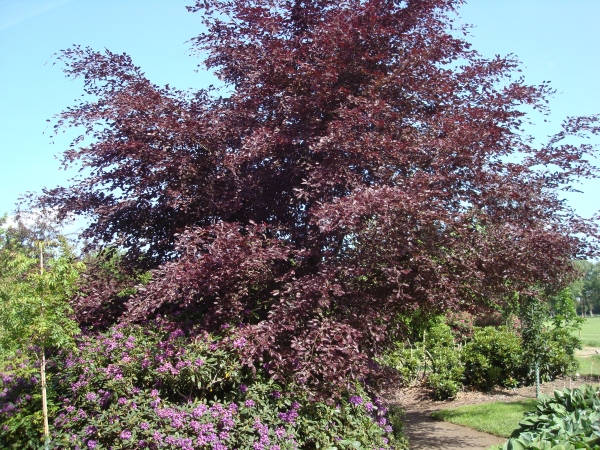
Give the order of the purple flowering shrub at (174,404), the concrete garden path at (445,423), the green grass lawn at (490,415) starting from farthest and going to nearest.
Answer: the green grass lawn at (490,415) → the concrete garden path at (445,423) → the purple flowering shrub at (174,404)

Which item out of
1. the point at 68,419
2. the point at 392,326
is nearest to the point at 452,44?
the point at 392,326

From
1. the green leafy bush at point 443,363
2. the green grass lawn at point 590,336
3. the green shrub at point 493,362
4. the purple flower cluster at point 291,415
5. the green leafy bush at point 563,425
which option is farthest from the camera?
the green grass lawn at point 590,336

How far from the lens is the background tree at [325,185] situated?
3.98 metres

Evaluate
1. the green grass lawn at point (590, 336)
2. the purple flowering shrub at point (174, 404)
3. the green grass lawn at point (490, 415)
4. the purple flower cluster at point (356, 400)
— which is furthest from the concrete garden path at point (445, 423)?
the green grass lawn at point (590, 336)

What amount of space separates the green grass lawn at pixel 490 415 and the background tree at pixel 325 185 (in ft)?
9.43

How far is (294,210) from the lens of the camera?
507 centimetres

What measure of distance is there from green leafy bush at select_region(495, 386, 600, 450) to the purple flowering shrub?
4.48ft

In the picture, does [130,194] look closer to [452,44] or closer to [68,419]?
[68,419]

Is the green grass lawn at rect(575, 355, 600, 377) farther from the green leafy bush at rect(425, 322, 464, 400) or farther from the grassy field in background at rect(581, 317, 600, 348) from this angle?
the green leafy bush at rect(425, 322, 464, 400)

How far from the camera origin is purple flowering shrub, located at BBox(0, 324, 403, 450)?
146 inches

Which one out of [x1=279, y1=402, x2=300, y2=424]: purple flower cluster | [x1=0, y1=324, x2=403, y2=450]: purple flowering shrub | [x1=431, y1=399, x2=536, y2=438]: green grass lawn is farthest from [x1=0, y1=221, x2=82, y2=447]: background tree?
[x1=431, y1=399, x2=536, y2=438]: green grass lawn

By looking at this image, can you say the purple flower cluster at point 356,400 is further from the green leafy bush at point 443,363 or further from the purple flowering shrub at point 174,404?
the green leafy bush at point 443,363

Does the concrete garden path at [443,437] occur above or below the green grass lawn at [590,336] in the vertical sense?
above

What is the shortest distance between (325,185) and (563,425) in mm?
2571
